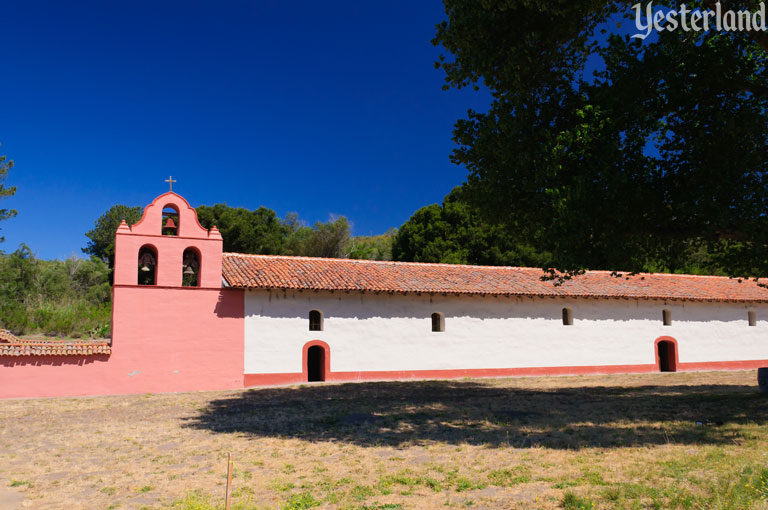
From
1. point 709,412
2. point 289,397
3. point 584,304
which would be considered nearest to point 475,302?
point 584,304

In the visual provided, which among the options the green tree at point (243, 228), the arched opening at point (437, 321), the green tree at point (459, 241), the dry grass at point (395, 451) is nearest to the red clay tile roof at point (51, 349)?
the dry grass at point (395, 451)

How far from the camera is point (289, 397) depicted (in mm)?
16578

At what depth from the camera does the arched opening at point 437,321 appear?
22.7m

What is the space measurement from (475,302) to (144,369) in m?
13.4

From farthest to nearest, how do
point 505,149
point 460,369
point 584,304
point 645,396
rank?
point 584,304
point 460,369
point 645,396
point 505,149

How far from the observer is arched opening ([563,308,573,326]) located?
24562 mm

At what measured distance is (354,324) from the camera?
69.9 feet

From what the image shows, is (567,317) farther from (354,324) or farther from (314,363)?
(314,363)

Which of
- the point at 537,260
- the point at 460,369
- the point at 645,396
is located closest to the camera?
the point at 645,396

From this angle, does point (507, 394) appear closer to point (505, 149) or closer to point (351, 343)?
point (351, 343)

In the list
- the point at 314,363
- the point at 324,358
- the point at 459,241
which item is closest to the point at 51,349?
the point at 324,358

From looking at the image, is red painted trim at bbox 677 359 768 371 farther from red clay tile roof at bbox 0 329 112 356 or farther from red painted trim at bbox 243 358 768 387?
red clay tile roof at bbox 0 329 112 356

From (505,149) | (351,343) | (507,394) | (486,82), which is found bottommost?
(507,394)

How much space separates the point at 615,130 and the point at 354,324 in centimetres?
1302
